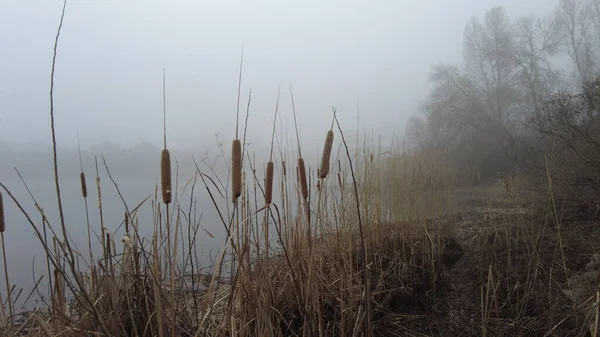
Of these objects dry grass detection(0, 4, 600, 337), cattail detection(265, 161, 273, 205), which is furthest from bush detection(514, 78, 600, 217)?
cattail detection(265, 161, 273, 205)

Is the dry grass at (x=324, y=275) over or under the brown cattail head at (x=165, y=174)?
under

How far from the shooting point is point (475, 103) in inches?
429

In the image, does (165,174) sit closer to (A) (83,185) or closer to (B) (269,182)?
(B) (269,182)

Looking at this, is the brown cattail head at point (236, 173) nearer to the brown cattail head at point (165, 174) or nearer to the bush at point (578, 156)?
the brown cattail head at point (165, 174)

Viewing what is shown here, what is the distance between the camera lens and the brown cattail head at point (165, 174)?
803mm

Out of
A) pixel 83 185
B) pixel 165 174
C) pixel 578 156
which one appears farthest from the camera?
pixel 578 156

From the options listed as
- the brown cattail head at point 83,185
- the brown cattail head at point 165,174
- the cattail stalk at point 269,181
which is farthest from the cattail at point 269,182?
the brown cattail head at point 83,185

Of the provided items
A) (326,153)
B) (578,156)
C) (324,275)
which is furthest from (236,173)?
(578,156)

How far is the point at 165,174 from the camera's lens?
831 millimetres

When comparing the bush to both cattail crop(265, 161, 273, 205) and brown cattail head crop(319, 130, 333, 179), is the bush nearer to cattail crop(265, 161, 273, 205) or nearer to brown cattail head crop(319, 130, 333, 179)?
brown cattail head crop(319, 130, 333, 179)

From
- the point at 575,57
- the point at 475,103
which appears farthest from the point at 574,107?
the point at 475,103

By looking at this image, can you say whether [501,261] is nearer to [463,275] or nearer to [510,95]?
[463,275]

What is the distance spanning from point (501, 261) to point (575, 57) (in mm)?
9620

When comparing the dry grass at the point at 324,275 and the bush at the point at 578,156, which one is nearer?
the dry grass at the point at 324,275
